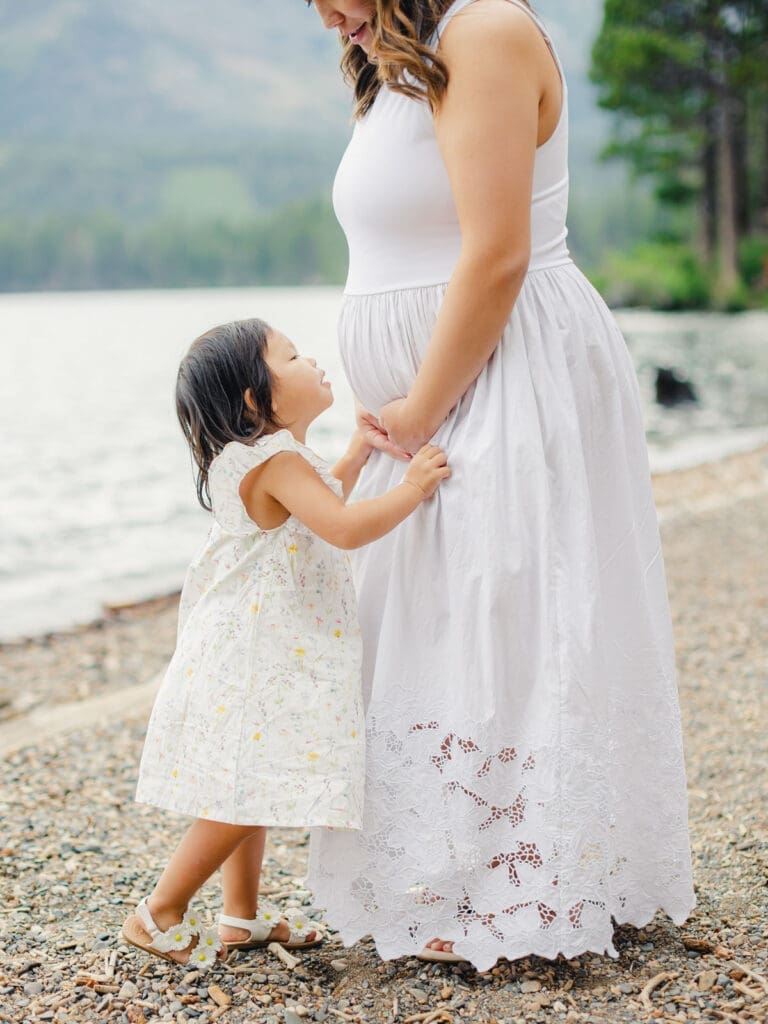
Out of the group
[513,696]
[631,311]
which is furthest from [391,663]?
[631,311]

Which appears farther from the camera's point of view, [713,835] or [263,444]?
[713,835]

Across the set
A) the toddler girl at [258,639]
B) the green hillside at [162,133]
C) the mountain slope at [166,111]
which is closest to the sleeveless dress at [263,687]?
the toddler girl at [258,639]

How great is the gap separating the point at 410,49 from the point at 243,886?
150 cm

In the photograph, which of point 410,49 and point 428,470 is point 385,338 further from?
point 410,49

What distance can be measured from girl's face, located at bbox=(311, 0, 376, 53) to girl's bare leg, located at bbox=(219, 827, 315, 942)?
1.41 meters

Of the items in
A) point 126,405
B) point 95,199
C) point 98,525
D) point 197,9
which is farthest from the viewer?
point 197,9

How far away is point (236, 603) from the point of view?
1.93m

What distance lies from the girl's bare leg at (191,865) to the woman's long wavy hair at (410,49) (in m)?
1.24

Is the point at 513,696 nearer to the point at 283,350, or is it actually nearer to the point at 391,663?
the point at 391,663

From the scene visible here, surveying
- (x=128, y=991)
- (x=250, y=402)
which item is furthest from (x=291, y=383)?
(x=128, y=991)

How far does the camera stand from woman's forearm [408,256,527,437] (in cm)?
170

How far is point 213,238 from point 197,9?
87.0 meters

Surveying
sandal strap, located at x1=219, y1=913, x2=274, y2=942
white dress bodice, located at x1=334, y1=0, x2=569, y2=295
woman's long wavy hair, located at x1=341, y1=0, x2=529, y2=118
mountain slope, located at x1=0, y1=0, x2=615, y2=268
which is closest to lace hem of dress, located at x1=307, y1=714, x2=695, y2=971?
sandal strap, located at x1=219, y1=913, x2=274, y2=942

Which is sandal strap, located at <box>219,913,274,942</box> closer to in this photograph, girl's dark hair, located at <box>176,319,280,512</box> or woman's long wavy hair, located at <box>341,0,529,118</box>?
girl's dark hair, located at <box>176,319,280,512</box>
